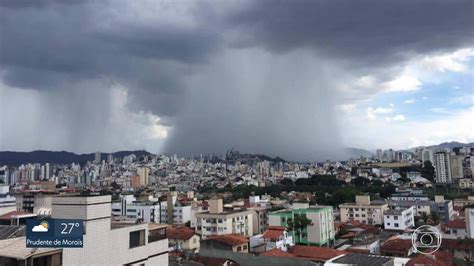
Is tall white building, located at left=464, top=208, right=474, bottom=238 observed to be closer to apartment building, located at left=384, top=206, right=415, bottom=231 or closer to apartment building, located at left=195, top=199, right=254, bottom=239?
apartment building, located at left=384, top=206, right=415, bottom=231

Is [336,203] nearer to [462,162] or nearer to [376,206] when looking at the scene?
[376,206]

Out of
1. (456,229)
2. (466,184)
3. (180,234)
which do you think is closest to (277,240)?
(180,234)

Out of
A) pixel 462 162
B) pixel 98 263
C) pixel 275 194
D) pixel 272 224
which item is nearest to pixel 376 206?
pixel 272 224

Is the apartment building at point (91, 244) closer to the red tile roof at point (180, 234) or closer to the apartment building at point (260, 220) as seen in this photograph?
Answer: the red tile roof at point (180, 234)

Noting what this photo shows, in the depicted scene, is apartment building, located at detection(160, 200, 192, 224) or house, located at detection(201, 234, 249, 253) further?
apartment building, located at detection(160, 200, 192, 224)
